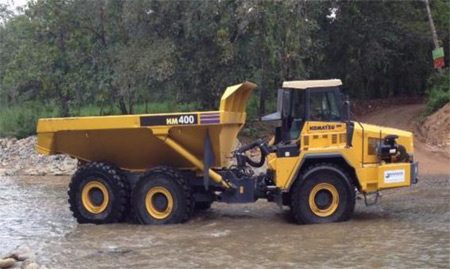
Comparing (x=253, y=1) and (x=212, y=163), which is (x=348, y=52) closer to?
(x=253, y=1)

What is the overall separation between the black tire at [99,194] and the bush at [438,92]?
1762cm

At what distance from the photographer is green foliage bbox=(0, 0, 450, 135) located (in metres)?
24.7

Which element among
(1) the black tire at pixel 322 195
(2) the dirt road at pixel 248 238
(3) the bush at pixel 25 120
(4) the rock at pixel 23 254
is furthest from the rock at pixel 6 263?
(3) the bush at pixel 25 120

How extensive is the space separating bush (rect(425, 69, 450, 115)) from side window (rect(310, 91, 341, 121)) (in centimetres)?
1591

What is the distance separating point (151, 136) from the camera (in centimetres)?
1196

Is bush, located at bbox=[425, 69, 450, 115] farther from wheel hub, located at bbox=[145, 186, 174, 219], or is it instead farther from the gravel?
wheel hub, located at bbox=[145, 186, 174, 219]

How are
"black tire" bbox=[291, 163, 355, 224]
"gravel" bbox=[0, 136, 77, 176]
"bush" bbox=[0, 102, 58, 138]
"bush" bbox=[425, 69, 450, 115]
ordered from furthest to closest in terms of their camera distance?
"bush" bbox=[0, 102, 58, 138], "bush" bbox=[425, 69, 450, 115], "gravel" bbox=[0, 136, 77, 176], "black tire" bbox=[291, 163, 355, 224]

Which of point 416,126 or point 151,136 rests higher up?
point 416,126

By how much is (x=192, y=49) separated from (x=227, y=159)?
13.6 m

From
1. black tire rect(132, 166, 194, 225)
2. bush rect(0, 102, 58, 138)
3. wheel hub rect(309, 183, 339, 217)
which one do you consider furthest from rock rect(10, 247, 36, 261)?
bush rect(0, 102, 58, 138)

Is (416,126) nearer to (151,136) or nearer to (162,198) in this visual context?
(162,198)

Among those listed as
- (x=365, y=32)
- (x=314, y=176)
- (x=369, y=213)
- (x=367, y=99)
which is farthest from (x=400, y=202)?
(x=367, y=99)

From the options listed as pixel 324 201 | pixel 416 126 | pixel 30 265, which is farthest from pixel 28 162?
pixel 30 265

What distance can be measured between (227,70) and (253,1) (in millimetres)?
2933
